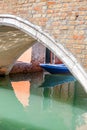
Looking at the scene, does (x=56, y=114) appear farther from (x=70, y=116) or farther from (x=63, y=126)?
(x=63, y=126)

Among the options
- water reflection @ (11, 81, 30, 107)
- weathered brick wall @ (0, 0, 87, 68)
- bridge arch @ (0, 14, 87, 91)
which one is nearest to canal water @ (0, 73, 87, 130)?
water reflection @ (11, 81, 30, 107)

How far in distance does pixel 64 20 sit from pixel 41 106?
258cm

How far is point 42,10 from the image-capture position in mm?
4113

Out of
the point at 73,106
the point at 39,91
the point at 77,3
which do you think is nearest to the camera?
the point at 77,3

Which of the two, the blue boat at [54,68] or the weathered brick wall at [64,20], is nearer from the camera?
the weathered brick wall at [64,20]

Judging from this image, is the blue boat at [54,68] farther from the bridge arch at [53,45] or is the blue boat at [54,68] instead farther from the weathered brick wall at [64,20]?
the weathered brick wall at [64,20]

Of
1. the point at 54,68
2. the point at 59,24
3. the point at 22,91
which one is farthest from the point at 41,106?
the point at 54,68

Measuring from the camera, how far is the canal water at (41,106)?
4609 mm

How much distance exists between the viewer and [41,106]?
234 inches

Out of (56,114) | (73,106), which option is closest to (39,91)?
(73,106)

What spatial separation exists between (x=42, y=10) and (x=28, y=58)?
7475 millimetres

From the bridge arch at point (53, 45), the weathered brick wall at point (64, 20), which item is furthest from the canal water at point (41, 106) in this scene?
the weathered brick wall at point (64, 20)

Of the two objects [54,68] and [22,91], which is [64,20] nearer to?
[22,91]

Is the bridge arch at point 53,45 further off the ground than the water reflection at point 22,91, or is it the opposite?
the bridge arch at point 53,45
